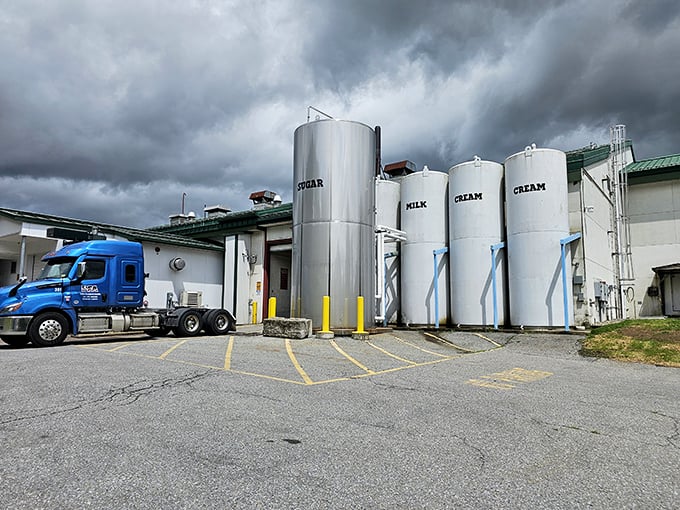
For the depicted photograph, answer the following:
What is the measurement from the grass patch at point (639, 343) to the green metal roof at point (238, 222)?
15.0 m

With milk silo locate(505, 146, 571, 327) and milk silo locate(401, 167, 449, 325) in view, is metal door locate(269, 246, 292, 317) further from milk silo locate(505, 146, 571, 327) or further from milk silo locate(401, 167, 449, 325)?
milk silo locate(505, 146, 571, 327)

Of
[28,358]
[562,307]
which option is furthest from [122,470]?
[562,307]

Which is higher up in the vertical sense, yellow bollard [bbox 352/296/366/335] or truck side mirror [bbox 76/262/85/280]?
truck side mirror [bbox 76/262/85/280]

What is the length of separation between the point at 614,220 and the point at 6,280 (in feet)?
110

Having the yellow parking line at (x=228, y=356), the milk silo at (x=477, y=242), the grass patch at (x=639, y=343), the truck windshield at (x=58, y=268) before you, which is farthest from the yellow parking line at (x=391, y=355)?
the truck windshield at (x=58, y=268)

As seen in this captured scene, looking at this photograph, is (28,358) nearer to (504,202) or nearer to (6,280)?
(504,202)

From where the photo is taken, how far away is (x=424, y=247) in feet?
66.3

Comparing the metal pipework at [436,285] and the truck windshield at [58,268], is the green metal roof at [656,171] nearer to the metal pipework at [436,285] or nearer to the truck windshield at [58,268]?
the metal pipework at [436,285]

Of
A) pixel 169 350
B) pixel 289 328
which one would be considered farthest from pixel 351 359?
pixel 169 350

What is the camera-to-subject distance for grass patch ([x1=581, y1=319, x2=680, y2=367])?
450 inches

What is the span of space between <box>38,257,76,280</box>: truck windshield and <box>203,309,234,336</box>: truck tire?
15.0 ft

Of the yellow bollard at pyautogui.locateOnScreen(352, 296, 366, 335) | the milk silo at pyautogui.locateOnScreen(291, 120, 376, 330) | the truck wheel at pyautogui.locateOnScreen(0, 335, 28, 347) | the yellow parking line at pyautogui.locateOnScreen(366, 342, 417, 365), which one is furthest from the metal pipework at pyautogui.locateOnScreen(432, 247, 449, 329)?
the truck wheel at pyautogui.locateOnScreen(0, 335, 28, 347)

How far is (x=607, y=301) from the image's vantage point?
2014 centimetres

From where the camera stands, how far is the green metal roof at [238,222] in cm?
2473
